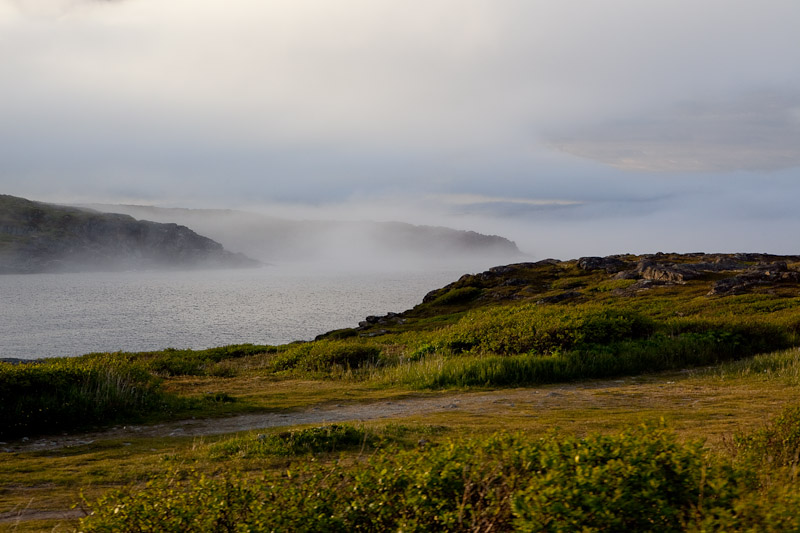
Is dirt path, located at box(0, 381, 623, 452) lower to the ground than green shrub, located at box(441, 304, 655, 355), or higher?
lower

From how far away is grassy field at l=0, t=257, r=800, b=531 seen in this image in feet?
16.1

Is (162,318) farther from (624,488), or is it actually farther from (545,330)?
(624,488)

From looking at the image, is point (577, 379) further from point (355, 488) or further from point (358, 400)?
point (355, 488)

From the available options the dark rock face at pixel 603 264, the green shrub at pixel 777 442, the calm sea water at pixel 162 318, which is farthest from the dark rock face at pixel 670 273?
the green shrub at pixel 777 442

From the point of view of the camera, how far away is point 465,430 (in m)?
11.3

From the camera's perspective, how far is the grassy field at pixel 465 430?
194 inches

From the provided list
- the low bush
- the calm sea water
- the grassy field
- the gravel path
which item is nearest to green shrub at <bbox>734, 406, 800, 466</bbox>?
the grassy field

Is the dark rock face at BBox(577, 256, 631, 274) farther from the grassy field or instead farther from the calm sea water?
the calm sea water

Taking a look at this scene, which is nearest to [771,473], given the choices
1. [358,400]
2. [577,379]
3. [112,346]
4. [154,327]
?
[358,400]

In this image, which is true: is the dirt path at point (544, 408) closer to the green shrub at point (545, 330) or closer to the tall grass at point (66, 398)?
the tall grass at point (66, 398)

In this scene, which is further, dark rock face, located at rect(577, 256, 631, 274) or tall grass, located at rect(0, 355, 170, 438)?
dark rock face, located at rect(577, 256, 631, 274)

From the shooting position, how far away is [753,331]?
24.5 metres

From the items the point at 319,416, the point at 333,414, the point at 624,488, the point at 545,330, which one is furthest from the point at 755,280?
the point at 624,488

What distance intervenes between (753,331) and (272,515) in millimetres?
25241
